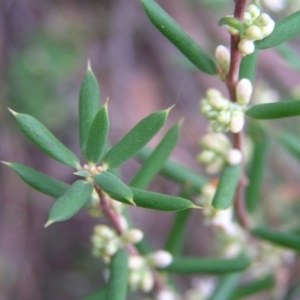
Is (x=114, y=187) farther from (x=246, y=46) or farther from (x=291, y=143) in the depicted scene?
(x=291, y=143)

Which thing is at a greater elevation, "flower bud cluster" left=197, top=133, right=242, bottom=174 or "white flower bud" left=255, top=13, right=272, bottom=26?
"white flower bud" left=255, top=13, right=272, bottom=26

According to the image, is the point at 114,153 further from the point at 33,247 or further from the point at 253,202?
the point at 33,247

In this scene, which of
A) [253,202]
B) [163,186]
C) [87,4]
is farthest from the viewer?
[87,4]

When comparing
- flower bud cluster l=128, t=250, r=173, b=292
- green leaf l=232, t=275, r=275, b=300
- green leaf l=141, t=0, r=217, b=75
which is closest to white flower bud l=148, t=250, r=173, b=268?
flower bud cluster l=128, t=250, r=173, b=292

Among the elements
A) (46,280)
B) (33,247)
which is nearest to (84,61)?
(33,247)

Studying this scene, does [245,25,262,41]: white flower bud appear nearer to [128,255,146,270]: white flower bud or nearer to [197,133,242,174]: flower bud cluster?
[197,133,242,174]: flower bud cluster

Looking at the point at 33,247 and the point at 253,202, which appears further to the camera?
the point at 33,247

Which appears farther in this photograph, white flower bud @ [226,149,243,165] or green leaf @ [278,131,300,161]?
green leaf @ [278,131,300,161]
